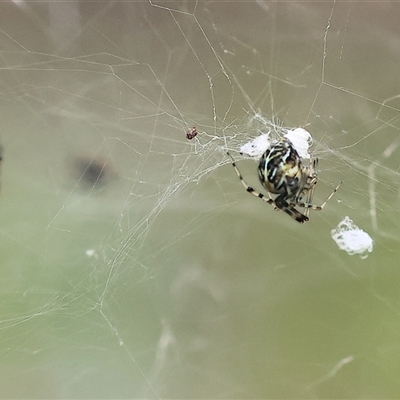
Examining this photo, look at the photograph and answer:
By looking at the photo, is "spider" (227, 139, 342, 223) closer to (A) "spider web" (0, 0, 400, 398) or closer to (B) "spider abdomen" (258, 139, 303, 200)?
(B) "spider abdomen" (258, 139, 303, 200)

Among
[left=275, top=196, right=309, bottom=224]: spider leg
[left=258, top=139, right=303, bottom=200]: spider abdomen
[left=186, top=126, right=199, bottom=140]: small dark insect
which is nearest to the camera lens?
[left=258, top=139, right=303, bottom=200]: spider abdomen

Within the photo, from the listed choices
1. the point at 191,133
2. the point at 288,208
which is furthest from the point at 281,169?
the point at 191,133

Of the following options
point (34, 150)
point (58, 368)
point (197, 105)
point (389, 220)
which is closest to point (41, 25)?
point (34, 150)

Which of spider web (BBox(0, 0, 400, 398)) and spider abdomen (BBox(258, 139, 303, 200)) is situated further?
spider web (BBox(0, 0, 400, 398))

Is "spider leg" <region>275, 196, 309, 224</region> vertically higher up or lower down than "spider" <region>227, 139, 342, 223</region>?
lower down

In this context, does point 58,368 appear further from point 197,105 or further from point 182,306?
point 197,105

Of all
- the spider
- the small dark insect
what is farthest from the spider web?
the spider

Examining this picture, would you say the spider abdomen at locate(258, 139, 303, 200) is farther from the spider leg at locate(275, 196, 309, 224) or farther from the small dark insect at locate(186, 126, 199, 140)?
the small dark insect at locate(186, 126, 199, 140)

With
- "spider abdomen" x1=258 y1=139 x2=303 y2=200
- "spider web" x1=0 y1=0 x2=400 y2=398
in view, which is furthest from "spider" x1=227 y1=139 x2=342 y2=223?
"spider web" x1=0 y1=0 x2=400 y2=398

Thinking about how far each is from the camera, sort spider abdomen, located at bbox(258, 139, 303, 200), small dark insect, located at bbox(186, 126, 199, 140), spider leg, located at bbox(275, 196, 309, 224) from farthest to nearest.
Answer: small dark insect, located at bbox(186, 126, 199, 140) → spider leg, located at bbox(275, 196, 309, 224) → spider abdomen, located at bbox(258, 139, 303, 200)
